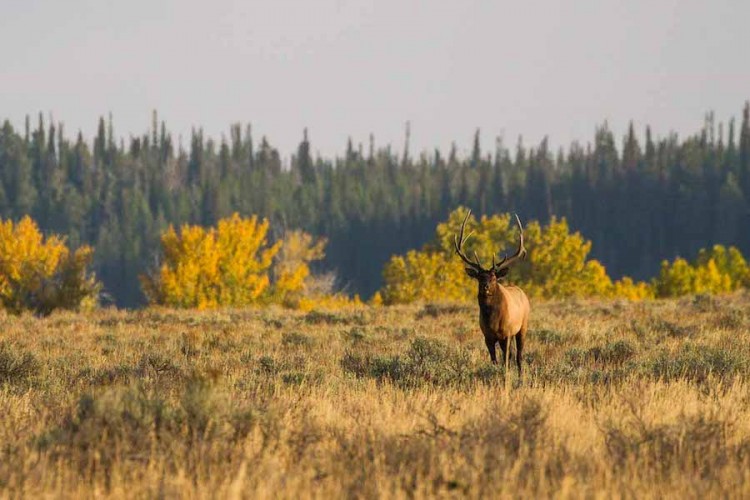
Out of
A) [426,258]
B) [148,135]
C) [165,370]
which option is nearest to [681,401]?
[165,370]

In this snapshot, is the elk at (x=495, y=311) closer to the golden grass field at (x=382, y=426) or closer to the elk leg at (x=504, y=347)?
the elk leg at (x=504, y=347)

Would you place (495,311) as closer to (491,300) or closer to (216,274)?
(491,300)

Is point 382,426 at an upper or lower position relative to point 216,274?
lower

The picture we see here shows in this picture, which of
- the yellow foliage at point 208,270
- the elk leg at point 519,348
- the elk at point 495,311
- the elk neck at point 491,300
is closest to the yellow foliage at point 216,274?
the yellow foliage at point 208,270

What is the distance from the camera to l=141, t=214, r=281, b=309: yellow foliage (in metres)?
51.9

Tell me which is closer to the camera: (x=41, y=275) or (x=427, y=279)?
(x=41, y=275)

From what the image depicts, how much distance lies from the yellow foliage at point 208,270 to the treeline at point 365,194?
2287 inches

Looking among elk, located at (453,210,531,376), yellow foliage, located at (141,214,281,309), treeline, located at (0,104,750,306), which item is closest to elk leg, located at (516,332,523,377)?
elk, located at (453,210,531,376)

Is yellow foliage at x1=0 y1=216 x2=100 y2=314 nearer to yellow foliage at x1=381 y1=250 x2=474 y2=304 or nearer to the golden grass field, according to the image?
yellow foliage at x1=381 y1=250 x2=474 y2=304

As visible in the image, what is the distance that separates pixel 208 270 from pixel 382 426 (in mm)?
46484

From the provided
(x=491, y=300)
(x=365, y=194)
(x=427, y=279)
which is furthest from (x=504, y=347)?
(x=365, y=194)

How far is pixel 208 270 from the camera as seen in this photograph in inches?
2088

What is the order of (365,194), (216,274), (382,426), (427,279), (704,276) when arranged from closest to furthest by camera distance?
(382,426) < (216,274) < (704,276) < (427,279) < (365,194)

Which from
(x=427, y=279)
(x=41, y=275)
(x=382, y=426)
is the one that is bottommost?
(x=382, y=426)
